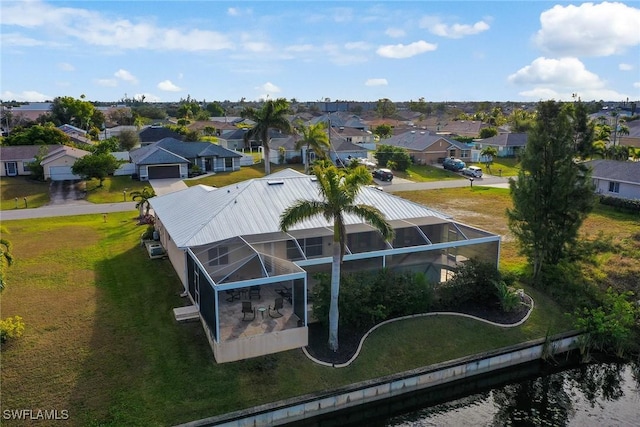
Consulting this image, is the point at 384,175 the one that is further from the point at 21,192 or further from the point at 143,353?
the point at 143,353

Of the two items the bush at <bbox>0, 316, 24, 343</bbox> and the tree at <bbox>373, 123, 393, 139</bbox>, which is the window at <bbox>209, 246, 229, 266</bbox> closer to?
the bush at <bbox>0, 316, 24, 343</bbox>

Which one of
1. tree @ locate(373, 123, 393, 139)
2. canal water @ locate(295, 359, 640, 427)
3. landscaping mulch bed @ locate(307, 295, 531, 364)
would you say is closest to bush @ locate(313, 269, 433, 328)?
landscaping mulch bed @ locate(307, 295, 531, 364)

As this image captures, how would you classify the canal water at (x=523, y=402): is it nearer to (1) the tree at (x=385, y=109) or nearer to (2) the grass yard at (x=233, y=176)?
(2) the grass yard at (x=233, y=176)

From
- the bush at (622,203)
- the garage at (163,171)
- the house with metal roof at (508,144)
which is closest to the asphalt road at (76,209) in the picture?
the garage at (163,171)

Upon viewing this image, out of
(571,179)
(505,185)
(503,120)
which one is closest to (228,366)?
(571,179)

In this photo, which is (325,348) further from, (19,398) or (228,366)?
(19,398)

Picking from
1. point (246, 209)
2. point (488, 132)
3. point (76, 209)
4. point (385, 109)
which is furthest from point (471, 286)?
point (385, 109)

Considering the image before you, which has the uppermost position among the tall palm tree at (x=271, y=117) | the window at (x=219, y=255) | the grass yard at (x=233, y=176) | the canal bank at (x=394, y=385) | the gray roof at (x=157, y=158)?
the tall palm tree at (x=271, y=117)
